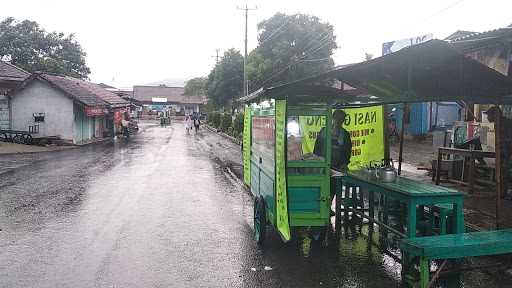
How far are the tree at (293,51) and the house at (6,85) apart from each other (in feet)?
58.6

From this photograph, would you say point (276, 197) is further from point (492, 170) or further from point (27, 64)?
point (27, 64)

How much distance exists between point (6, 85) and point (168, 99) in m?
59.0

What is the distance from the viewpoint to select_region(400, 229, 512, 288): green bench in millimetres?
4805

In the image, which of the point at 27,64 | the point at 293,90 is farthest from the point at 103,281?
the point at 27,64

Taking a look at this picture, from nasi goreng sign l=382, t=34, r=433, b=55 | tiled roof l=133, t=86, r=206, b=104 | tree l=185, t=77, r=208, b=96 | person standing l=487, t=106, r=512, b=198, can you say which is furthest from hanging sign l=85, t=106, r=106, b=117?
tiled roof l=133, t=86, r=206, b=104

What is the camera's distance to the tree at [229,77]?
151ft

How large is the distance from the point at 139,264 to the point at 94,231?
2090 mm

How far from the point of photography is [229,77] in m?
46.5

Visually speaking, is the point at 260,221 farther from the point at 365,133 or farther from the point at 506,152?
the point at 506,152

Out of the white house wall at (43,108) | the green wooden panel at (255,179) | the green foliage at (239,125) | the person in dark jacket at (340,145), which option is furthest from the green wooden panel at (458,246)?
the white house wall at (43,108)

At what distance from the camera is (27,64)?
51.2 m

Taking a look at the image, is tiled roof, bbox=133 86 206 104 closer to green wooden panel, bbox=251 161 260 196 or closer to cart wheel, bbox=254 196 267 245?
green wooden panel, bbox=251 161 260 196

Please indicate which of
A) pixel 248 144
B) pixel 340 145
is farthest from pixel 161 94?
pixel 340 145

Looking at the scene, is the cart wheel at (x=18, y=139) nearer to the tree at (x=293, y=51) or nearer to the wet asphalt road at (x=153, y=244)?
the wet asphalt road at (x=153, y=244)
